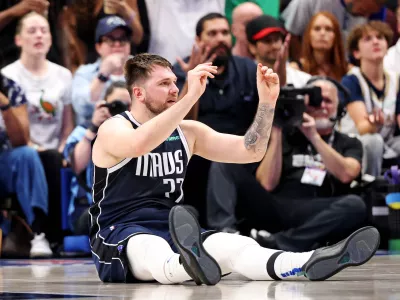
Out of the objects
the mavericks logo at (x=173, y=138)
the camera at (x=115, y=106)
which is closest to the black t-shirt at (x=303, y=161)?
the camera at (x=115, y=106)

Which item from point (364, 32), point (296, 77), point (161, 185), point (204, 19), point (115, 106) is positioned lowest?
point (161, 185)

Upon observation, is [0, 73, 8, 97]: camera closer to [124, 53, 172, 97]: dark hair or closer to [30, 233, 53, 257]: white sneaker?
[30, 233, 53, 257]: white sneaker

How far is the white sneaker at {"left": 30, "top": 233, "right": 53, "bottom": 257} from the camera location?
7.34 m

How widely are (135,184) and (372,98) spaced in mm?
4480

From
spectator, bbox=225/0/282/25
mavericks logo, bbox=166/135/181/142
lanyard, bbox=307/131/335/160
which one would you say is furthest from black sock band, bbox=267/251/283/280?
spectator, bbox=225/0/282/25

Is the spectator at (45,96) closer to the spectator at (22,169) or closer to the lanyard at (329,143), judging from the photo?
the spectator at (22,169)

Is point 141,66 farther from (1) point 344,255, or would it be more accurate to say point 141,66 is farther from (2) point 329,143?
(2) point 329,143

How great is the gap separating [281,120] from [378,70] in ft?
5.05

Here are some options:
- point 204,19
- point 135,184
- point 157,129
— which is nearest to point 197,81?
point 157,129

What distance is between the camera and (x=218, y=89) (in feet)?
24.3

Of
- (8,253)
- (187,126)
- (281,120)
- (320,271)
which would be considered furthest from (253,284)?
→ (8,253)

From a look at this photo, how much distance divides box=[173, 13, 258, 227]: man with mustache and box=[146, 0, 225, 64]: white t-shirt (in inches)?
7.6

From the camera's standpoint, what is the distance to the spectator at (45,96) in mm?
7738

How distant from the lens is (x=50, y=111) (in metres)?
7.84
